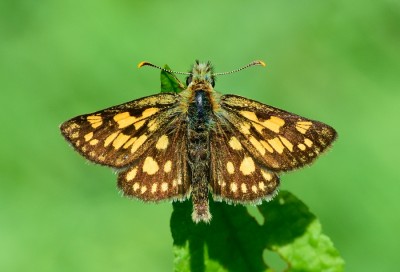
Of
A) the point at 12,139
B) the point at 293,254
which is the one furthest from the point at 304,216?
the point at 12,139

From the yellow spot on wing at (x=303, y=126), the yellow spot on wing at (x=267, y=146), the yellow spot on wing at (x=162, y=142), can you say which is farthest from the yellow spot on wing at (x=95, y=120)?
the yellow spot on wing at (x=303, y=126)

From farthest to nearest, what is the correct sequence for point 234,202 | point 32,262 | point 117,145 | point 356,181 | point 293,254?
point 356,181 → point 32,262 → point 117,145 → point 234,202 → point 293,254

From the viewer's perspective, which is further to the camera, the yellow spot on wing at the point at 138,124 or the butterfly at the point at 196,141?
the yellow spot on wing at the point at 138,124

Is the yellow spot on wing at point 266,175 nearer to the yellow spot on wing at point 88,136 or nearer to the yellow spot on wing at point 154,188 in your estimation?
the yellow spot on wing at point 154,188

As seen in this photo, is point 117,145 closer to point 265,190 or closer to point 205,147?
point 205,147

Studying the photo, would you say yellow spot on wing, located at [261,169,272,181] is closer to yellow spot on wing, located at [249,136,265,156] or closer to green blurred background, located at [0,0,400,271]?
yellow spot on wing, located at [249,136,265,156]

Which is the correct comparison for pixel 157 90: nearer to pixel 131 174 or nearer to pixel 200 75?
pixel 200 75

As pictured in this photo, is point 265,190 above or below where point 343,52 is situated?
below
